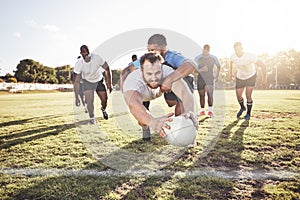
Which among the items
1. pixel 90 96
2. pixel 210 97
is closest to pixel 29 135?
pixel 90 96

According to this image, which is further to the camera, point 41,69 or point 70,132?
point 41,69

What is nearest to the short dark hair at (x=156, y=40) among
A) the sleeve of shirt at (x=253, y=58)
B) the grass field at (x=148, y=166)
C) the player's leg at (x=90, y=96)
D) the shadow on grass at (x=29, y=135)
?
the grass field at (x=148, y=166)

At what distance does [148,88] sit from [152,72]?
0.34 m

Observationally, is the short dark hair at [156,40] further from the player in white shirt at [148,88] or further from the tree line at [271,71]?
the tree line at [271,71]

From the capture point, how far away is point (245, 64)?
7973 mm

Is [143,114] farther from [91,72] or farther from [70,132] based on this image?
[91,72]

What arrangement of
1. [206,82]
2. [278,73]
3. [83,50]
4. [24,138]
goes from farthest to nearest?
[278,73] < [206,82] < [83,50] < [24,138]

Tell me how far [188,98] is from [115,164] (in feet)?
4.71

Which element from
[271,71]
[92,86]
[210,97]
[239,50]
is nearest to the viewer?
[92,86]

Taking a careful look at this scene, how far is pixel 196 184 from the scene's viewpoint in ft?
9.68

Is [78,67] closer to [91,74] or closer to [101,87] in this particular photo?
[91,74]

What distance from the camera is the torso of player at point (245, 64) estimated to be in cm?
791

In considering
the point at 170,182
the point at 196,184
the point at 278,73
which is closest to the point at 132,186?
the point at 170,182

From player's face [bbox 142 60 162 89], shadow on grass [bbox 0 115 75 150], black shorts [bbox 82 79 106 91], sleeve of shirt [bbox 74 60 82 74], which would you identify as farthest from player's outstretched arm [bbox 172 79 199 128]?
sleeve of shirt [bbox 74 60 82 74]
